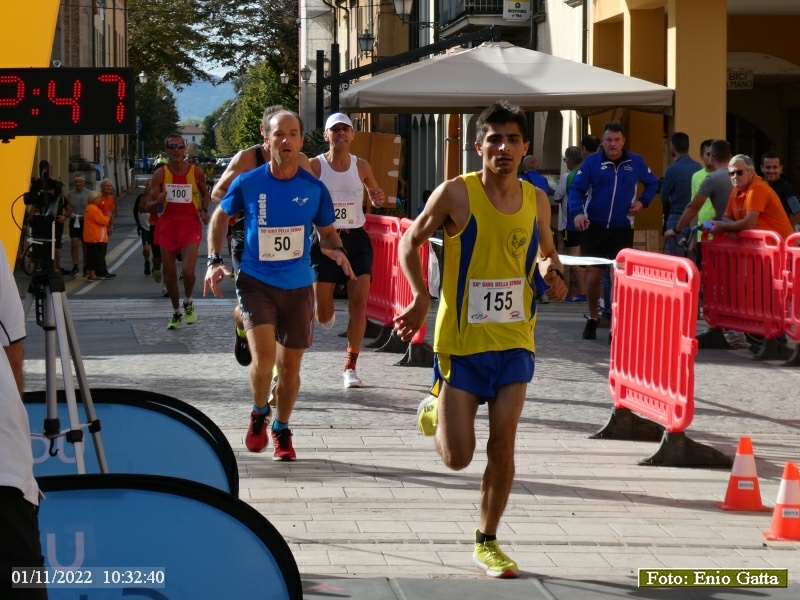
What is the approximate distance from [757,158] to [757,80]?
2.05 metres

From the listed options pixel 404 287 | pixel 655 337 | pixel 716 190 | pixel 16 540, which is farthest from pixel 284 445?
pixel 716 190

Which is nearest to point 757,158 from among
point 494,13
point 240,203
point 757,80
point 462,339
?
point 757,80

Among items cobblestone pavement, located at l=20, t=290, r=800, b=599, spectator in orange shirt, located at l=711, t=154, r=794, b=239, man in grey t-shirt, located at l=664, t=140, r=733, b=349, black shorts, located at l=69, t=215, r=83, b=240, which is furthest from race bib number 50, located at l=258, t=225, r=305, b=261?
black shorts, located at l=69, t=215, r=83, b=240

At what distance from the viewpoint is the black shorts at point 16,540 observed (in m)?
3.17

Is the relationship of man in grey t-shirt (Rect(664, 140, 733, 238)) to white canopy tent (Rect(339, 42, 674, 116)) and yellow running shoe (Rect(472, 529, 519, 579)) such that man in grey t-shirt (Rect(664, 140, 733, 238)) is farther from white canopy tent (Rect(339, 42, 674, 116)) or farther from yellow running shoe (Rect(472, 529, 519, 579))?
yellow running shoe (Rect(472, 529, 519, 579))

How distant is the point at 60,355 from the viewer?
4984mm

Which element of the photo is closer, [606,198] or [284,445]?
[284,445]

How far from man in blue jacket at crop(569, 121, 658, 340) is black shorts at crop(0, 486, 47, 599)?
10972 millimetres

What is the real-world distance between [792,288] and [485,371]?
23.5 feet

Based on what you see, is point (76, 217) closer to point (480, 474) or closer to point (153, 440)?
point (480, 474)

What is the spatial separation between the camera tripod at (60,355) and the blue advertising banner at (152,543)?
0.83 m

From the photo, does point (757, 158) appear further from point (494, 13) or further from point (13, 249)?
point (13, 249)

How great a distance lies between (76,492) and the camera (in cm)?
386

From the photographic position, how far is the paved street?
596 centimetres
